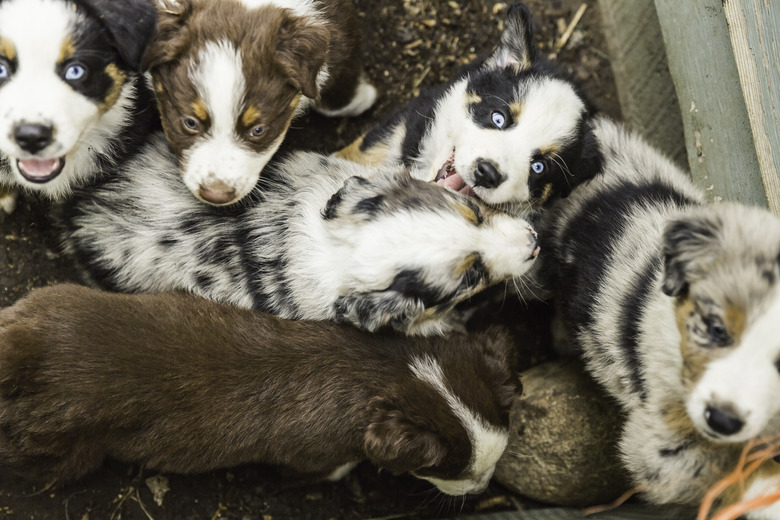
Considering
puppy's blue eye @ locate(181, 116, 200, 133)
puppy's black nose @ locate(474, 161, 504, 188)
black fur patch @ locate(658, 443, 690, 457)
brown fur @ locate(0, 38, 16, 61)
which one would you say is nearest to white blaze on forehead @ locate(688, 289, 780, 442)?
black fur patch @ locate(658, 443, 690, 457)

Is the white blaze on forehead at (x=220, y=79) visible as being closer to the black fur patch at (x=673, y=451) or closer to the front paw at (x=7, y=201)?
the front paw at (x=7, y=201)

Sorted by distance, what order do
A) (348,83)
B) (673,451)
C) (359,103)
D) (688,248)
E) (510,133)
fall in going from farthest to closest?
1. (359,103)
2. (348,83)
3. (510,133)
4. (673,451)
5. (688,248)

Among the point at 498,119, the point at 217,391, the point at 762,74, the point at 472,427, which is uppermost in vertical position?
the point at 762,74

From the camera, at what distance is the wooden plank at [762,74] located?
3196mm

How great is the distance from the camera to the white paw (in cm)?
453

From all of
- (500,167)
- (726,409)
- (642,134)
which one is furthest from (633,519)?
(642,134)

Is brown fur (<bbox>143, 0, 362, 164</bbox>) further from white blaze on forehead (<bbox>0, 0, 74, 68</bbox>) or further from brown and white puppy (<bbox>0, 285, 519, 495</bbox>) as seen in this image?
brown and white puppy (<bbox>0, 285, 519, 495</bbox>)

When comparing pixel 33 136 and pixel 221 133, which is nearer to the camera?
pixel 33 136

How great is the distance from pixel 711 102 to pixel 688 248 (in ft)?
4.69

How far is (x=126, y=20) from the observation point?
3078mm

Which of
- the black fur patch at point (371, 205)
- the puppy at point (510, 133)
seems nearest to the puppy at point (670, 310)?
the puppy at point (510, 133)

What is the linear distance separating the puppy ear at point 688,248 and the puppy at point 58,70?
7.71 ft

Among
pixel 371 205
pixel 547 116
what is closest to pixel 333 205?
pixel 371 205

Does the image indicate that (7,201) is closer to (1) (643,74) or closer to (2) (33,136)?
(2) (33,136)
